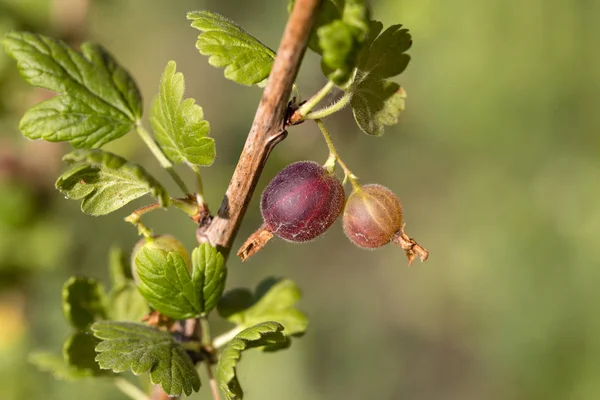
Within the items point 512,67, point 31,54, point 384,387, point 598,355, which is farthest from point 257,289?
point 512,67

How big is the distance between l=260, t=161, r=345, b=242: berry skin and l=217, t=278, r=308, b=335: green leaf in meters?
0.36

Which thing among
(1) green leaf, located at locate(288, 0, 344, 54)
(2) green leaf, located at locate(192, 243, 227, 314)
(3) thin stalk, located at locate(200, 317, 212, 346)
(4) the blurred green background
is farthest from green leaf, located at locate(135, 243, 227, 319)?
(4) the blurred green background

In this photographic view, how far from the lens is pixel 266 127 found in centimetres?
105

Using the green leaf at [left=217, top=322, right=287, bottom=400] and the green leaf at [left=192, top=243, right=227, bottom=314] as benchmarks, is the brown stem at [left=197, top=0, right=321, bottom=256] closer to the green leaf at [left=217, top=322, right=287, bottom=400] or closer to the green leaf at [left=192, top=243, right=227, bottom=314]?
the green leaf at [left=192, top=243, right=227, bottom=314]

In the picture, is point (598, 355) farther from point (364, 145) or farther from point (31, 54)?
point (31, 54)

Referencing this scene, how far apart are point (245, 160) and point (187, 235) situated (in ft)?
15.0

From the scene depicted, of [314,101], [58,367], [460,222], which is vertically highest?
[314,101]

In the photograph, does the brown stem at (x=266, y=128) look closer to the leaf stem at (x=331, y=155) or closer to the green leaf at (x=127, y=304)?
the leaf stem at (x=331, y=155)

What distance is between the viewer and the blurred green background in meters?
5.70

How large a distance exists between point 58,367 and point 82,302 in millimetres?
242

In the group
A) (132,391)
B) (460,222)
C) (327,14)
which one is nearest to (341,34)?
(327,14)

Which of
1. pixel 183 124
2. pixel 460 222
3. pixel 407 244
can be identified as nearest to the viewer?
pixel 183 124

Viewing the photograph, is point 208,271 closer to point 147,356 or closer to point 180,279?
point 180,279

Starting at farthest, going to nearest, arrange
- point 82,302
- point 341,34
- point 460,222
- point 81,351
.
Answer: point 460,222 → point 82,302 → point 81,351 → point 341,34
